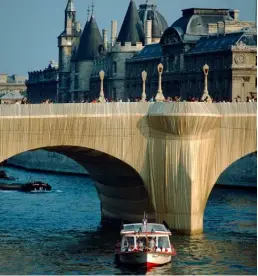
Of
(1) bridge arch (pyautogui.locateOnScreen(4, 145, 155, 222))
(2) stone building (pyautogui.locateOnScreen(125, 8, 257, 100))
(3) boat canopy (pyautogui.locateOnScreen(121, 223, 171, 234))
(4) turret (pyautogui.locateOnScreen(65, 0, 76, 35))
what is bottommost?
(3) boat canopy (pyautogui.locateOnScreen(121, 223, 171, 234))

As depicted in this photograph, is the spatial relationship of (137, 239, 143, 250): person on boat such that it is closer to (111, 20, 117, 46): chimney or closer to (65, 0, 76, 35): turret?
(111, 20, 117, 46): chimney

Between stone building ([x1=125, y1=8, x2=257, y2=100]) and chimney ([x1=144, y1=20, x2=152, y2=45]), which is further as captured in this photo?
chimney ([x1=144, y1=20, x2=152, y2=45])

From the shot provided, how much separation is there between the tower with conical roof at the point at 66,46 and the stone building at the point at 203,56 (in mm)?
26481

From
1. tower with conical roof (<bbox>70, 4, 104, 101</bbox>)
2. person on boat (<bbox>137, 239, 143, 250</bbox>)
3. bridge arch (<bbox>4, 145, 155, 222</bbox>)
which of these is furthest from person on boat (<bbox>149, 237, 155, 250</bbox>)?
tower with conical roof (<bbox>70, 4, 104, 101</bbox>)

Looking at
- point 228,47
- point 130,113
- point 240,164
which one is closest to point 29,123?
point 130,113

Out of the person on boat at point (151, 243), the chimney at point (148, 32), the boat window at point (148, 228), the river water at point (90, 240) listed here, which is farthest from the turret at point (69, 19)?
the person on boat at point (151, 243)

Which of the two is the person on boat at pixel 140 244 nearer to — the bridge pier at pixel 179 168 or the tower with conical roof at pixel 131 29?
the bridge pier at pixel 179 168

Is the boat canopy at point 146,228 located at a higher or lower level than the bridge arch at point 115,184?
lower

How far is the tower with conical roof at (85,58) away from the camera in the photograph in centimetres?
17838

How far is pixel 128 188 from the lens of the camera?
79125mm

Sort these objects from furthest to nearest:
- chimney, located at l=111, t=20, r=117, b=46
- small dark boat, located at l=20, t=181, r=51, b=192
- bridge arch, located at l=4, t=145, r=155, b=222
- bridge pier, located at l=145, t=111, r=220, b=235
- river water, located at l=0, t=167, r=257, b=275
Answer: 1. chimney, located at l=111, t=20, r=117, b=46
2. small dark boat, located at l=20, t=181, r=51, b=192
3. bridge arch, located at l=4, t=145, r=155, b=222
4. bridge pier, located at l=145, t=111, r=220, b=235
5. river water, located at l=0, t=167, r=257, b=275

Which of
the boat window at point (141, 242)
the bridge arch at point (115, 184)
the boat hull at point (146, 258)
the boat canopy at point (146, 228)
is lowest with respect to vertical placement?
the boat hull at point (146, 258)

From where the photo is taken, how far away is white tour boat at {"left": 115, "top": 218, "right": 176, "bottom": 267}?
65.5 metres

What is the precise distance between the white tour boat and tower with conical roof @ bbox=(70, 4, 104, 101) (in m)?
111
